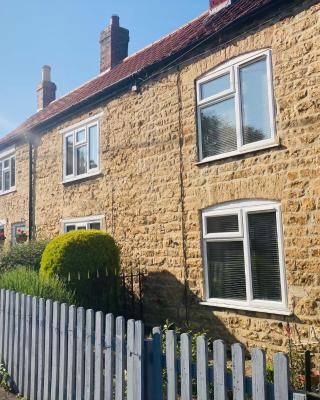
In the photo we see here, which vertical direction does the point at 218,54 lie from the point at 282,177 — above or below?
above

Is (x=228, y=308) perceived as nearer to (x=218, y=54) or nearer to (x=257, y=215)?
(x=257, y=215)

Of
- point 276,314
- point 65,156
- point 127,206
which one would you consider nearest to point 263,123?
point 276,314

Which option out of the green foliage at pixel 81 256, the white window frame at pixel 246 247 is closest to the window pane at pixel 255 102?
the white window frame at pixel 246 247

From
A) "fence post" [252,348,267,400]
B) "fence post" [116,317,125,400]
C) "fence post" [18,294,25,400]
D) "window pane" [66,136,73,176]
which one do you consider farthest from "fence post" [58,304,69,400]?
"window pane" [66,136,73,176]

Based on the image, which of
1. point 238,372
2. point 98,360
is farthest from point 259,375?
point 98,360

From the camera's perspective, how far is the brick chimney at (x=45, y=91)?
18.1 meters

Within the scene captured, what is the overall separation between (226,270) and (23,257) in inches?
223

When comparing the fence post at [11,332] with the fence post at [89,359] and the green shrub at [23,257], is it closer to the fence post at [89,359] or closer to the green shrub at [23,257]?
the fence post at [89,359]

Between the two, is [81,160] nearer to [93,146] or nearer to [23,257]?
[93,146]

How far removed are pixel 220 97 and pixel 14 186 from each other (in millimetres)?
10070

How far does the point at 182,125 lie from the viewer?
822cm

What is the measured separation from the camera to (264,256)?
21.5 ft

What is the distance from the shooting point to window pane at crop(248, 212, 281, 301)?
641cm

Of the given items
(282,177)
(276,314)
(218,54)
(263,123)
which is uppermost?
(218,54)
